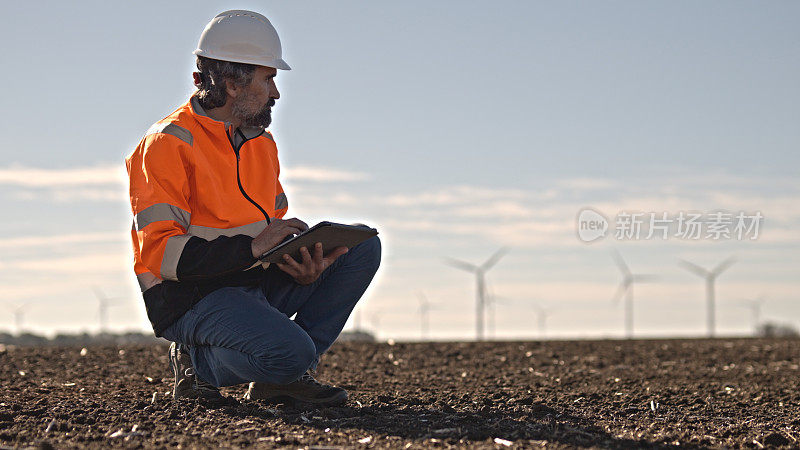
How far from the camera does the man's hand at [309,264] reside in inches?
198

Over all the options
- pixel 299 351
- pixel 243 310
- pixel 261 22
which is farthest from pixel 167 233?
pixel 261 22

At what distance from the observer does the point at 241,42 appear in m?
5.32

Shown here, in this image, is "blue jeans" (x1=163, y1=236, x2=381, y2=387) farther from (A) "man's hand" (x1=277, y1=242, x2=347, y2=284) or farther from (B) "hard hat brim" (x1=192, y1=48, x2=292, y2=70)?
(B) "hard hat brim" (x1=192, y1=48, x2=292, y2=70)

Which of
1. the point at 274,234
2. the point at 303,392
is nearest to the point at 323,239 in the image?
the point at 274,234

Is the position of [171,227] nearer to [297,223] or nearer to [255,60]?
[297,223]

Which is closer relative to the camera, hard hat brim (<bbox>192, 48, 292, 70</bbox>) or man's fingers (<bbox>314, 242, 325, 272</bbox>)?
man's fingers (<bbox>314, 242, 325, 272</bbox>)

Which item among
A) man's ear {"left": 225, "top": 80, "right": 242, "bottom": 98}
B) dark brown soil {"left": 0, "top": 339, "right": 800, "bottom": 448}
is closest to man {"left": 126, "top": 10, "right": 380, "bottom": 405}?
man's ear {"left": 225, "top": 80, "right": 242, "bottom": 98}

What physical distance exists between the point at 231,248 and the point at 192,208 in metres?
0.44

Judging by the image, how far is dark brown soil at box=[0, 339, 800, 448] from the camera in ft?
15.0

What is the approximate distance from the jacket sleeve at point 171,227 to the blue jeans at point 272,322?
24 cm

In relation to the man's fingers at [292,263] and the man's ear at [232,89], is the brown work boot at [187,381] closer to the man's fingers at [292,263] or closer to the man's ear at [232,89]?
the man's fingers at [292,263]

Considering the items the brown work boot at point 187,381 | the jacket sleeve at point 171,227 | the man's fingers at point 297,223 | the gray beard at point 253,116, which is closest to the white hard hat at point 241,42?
the gray beard at point 253,116

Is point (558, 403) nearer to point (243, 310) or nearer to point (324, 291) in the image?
point (324, 291)

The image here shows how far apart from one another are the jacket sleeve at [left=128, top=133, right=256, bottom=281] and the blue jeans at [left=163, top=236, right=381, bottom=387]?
24cm
